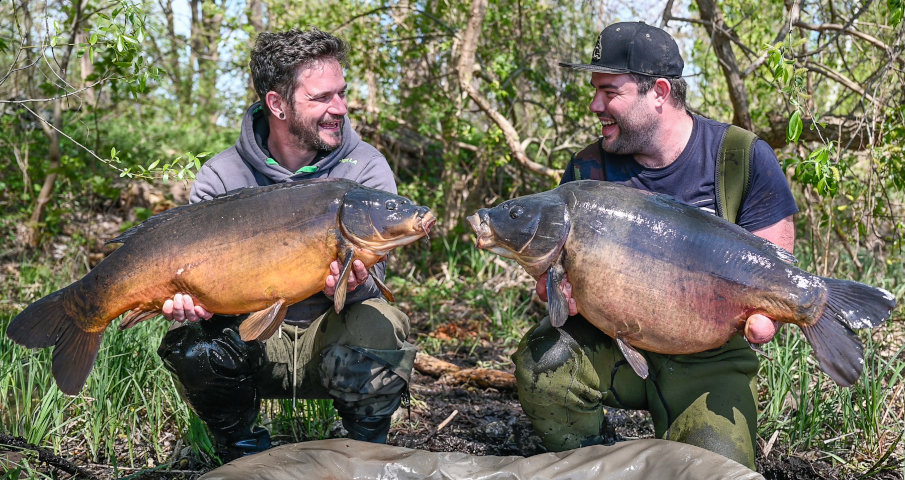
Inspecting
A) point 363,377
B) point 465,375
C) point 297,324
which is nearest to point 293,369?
point 297,324

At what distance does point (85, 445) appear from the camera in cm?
337

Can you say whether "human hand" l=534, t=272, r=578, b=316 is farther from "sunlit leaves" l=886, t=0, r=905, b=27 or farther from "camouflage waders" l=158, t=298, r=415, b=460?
"sunlit leaves" l=886, t=0, r=905, b=27

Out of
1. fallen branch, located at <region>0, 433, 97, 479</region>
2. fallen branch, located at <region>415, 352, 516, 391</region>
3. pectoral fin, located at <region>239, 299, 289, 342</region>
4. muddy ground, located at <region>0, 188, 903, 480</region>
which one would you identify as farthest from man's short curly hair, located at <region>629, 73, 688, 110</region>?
fallen branch, located at <region>0, 433, 97, 479</region>

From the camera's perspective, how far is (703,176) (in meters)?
3.11

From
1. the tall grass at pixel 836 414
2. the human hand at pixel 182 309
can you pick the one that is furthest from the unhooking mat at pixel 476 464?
the tall grass at pixel 836 414

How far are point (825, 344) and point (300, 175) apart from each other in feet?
6.70

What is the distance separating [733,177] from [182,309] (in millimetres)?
2040

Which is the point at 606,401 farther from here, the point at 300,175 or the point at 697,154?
the point at 300,175

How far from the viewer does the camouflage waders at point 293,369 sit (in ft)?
9.89

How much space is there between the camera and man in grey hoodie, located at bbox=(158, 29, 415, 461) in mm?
3021

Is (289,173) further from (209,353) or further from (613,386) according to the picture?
(613,386)

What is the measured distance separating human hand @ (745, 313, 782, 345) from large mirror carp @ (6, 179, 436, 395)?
1.07 m

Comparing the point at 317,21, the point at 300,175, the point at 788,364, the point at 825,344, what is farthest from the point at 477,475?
the point at 317,21

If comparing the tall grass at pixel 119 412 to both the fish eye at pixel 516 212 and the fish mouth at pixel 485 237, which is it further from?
the fish eye at pixel 516 212
